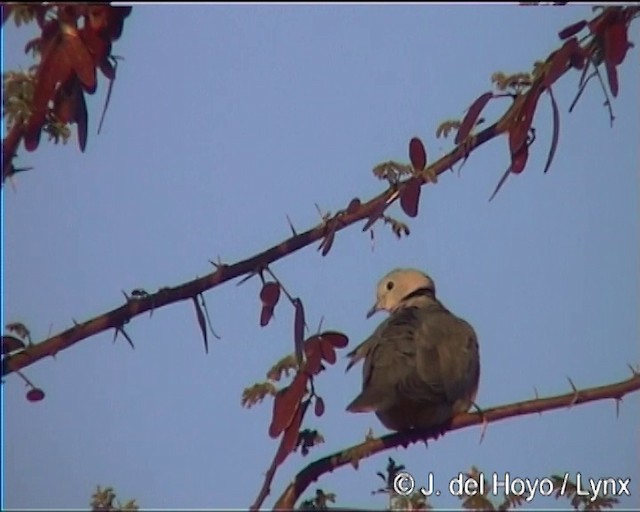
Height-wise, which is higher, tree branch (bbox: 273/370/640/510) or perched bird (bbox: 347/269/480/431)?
perched bird (bbox: 347/269/480/431)

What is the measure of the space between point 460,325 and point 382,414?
0.65m

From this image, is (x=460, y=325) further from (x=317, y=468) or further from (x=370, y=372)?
(x=317, y=468)

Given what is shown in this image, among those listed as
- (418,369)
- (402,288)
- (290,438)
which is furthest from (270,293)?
(402,288)

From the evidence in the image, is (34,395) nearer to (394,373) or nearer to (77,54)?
(77,54)

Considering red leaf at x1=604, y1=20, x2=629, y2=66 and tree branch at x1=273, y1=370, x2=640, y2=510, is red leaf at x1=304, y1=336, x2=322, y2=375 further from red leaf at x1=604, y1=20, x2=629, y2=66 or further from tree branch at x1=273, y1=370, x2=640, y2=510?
red leaf at x1=604, y1=20, x2=629, y2=66

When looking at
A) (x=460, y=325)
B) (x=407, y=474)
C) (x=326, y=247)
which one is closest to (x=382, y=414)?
(x=460, y=325)

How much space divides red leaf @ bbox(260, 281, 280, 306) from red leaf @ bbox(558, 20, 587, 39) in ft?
2.48

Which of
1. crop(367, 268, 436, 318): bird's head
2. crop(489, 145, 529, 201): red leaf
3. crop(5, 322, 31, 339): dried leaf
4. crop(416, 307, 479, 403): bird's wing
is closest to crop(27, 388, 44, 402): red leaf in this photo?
crop(5, 322, 31, 339): dried leaf

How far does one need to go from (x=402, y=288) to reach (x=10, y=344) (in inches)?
103

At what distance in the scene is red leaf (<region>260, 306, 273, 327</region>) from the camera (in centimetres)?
209

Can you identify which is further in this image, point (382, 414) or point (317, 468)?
point (382, 414)

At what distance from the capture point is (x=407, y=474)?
209 centimetres

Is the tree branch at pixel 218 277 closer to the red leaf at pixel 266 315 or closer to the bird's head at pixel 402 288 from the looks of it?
the red leaf at pixel 266 315

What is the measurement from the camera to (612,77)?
5.53ft
